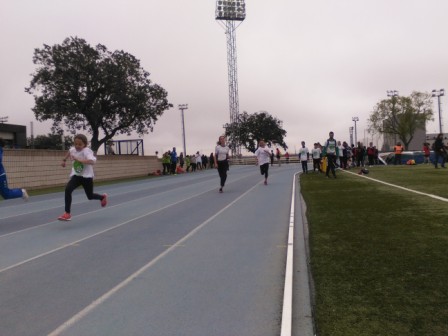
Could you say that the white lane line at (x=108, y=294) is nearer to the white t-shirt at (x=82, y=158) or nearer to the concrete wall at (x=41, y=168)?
the white t-shirt at (x=82, y=158)

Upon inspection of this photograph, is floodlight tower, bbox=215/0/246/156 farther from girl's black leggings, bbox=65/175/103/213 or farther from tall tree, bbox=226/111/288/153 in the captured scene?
girl's black leggings, bbox=65/175/103/213

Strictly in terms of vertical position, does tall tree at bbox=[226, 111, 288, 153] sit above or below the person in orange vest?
above

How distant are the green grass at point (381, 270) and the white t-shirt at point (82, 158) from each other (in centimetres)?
442

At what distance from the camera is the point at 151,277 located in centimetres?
479

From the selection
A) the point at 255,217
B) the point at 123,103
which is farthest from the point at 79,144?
the point at 123,103

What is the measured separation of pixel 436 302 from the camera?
11.8 feet

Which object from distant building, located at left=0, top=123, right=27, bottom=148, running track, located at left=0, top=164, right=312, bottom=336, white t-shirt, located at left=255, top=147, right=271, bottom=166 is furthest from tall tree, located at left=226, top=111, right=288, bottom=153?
running track, located at left=0, top=164, right=312, bottom=336

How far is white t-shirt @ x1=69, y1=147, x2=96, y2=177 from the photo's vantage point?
8820mm

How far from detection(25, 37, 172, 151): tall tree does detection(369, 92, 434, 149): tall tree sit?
51528 mm

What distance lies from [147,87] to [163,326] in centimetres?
4627

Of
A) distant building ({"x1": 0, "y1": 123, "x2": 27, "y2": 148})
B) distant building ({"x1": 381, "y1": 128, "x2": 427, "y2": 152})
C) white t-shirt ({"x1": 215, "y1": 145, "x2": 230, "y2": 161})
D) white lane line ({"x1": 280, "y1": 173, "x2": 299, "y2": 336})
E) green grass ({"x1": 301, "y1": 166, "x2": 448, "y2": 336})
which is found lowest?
white lane line ({"x1": 280, "y1": 173, "x2": 299, "y2": 336})

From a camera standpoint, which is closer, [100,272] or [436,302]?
[436,302]

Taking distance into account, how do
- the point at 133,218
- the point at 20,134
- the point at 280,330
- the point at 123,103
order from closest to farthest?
the point at 280,330, the point at 133,218, the point at 123,103, the point at 20,134

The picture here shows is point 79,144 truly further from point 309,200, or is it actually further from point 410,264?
point 410,264
